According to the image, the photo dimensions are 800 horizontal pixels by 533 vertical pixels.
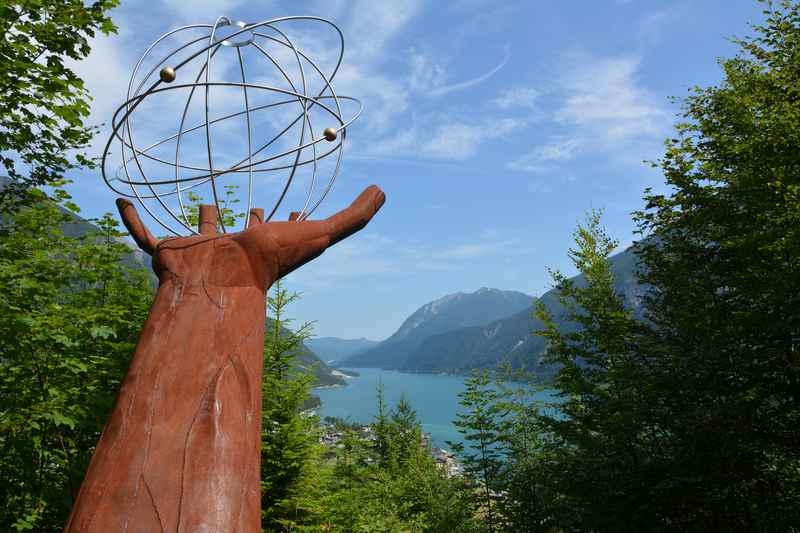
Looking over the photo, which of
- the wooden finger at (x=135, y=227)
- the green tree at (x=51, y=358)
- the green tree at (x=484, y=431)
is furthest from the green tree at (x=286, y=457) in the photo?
the green tree at (x=484, y=431)

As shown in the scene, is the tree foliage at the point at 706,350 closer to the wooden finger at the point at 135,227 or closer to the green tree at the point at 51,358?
the wooden finger at the point at 135,227

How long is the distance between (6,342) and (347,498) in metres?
6.85

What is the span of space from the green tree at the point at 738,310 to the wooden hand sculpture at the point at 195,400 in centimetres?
852

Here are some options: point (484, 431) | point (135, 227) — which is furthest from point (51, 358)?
point (484, 431)

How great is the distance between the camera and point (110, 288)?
662cm

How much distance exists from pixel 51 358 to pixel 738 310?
11503 millimetres

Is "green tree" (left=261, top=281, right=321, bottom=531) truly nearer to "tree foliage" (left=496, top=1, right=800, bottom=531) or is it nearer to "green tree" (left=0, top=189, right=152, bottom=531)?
"green tree" (left=0, top=189, right=152, bottom=531)

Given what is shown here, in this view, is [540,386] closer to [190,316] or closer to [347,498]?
[347,498]

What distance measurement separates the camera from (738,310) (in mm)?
9188

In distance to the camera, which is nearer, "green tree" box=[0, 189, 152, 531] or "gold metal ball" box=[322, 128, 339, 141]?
"gold metal ball" box=[322, 128, 339, 141]

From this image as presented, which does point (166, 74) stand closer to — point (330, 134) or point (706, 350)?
point (330, 134)

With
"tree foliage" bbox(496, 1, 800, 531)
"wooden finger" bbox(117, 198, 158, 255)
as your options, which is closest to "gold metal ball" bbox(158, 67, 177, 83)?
"wooden finger" bbox(117, 198, 158, 255)

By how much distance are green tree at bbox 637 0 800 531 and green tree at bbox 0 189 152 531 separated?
9.91m

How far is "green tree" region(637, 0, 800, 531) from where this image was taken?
8.00 metres
